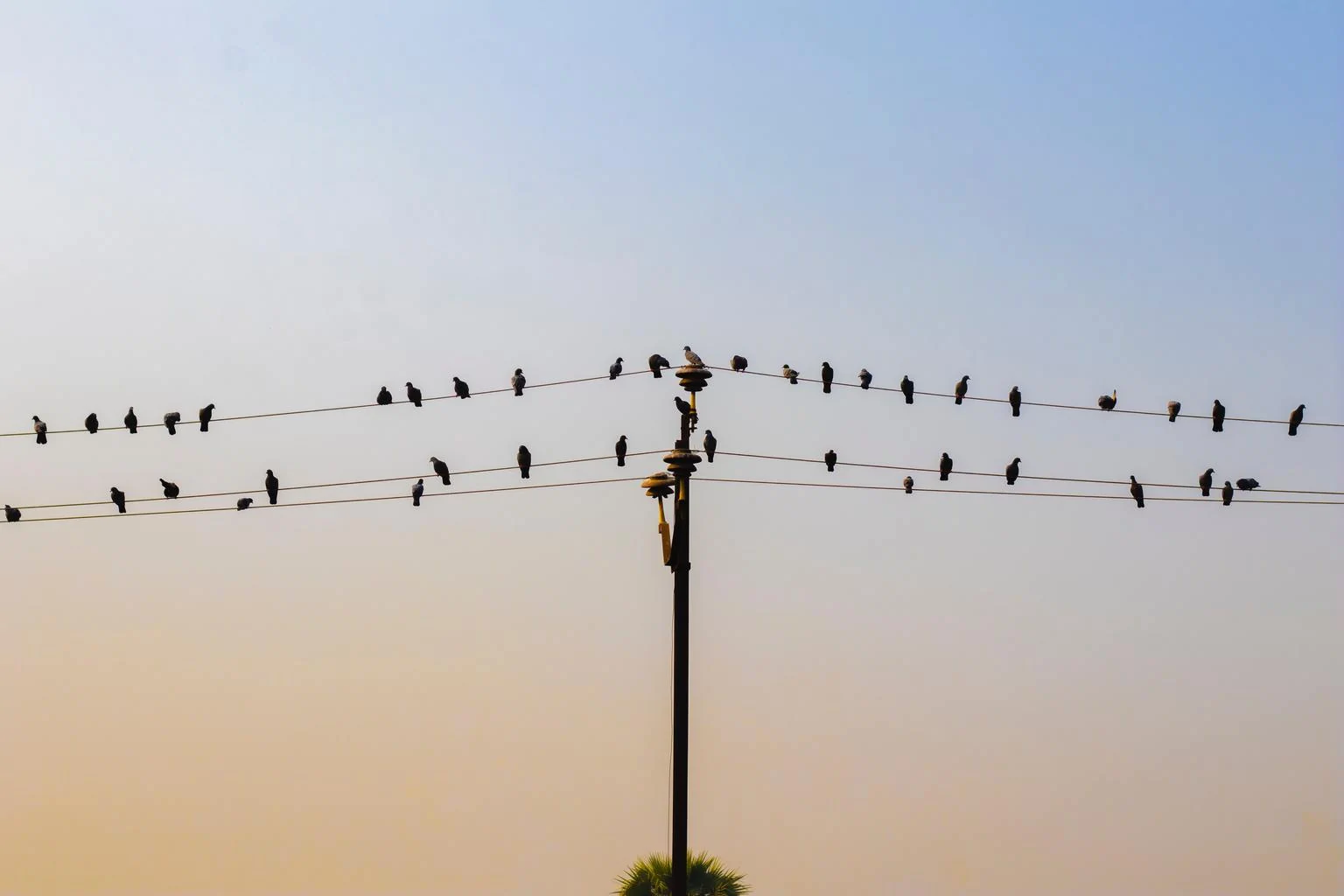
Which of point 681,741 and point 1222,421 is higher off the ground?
point 1222,421

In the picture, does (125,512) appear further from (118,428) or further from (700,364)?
(700,364)

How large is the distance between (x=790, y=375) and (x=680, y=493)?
6.54 m

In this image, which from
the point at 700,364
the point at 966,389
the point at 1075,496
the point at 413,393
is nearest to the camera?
the point at 700,364

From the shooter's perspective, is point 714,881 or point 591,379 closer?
point 591,379

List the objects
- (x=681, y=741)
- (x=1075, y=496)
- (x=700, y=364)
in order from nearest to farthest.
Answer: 1. (x=681, y=741)
2. (x=700, y=364)
3. (x=1075, y=496)

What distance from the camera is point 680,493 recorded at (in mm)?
18125

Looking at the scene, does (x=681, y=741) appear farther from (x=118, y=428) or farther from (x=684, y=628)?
(x=118, y=428)

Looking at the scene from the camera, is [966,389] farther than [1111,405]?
Yes

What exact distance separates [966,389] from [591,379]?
34.5 ft

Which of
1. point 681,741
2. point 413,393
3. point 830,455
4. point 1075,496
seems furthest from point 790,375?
point 681,741

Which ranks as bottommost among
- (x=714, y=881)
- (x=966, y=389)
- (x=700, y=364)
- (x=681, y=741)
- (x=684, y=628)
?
(x=714, y=881)

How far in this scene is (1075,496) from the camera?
75.5 feet

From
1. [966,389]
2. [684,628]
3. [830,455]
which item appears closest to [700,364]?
[684,628]

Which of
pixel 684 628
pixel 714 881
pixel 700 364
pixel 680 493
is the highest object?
pixel 700 364
